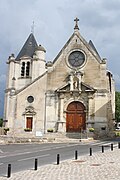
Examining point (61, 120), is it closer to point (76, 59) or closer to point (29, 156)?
point (76, 59)

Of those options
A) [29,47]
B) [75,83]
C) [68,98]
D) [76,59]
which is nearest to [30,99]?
[68,98]

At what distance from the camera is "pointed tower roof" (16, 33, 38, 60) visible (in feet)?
141

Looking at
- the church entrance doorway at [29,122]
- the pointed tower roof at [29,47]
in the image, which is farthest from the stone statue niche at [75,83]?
the pointed tower roof at [29,47]

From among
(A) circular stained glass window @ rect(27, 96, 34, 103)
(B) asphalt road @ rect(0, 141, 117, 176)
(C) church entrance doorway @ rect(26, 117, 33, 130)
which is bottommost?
(B) asphalt road @ rect(0, 141, 117, 176)

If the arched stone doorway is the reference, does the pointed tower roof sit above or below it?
above

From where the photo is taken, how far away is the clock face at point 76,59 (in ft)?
111

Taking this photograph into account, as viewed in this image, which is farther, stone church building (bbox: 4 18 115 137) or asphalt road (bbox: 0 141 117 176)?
stone church building (bbox: 4 18 115 137)

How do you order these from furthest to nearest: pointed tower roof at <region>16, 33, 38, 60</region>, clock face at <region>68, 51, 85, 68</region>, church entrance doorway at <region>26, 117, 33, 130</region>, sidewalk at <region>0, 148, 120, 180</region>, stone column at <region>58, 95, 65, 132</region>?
1. pointed tower roof at <region>16, 33, 38, 60</region>
2. clock face at <region>68, 51, 85, 68</region>
3. church entrance doorway at <region>26, 117, 33, 130</region>
4. stone column at <region>58, 95, 65, 132</region>
5. sidewalk at <region>0, 148, 120, 180</region>

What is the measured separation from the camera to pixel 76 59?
3406 centimetres

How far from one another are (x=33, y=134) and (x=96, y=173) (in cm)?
2256

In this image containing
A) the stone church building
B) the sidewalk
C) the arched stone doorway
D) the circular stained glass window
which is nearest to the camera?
the sidewalk

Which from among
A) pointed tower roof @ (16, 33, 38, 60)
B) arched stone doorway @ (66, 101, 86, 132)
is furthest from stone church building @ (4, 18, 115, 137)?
pointed tower roof @ (16, 33, 38, 60)

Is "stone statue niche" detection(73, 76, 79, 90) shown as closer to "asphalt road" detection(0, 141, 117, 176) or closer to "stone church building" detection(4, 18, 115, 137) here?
"stone church building" detection(4, 18, 115, 137)

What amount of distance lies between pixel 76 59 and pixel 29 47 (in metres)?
12.8
